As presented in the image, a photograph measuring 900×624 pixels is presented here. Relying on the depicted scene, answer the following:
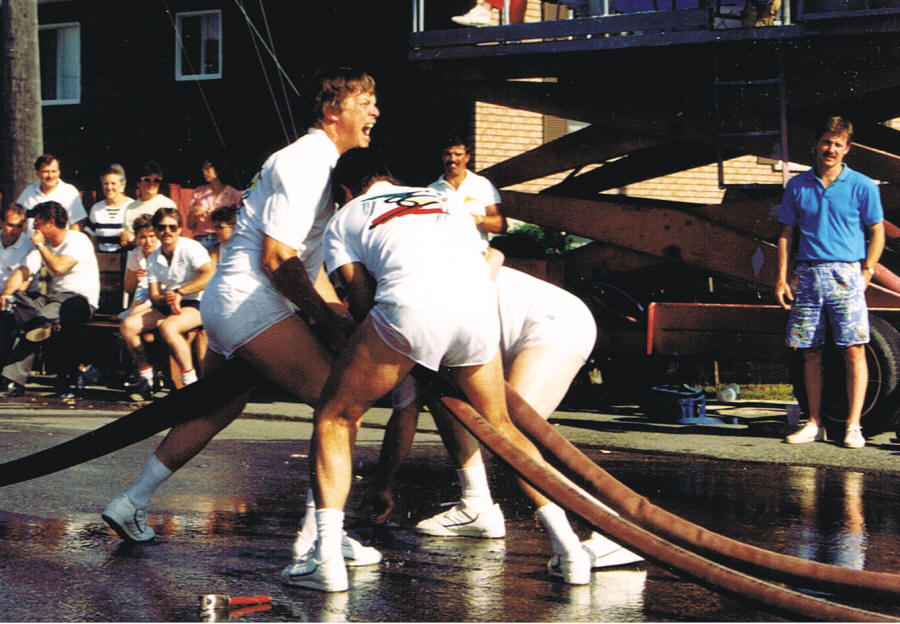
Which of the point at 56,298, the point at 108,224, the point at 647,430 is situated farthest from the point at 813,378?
the point at 108,224

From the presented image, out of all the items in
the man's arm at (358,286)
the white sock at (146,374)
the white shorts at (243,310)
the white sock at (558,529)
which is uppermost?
the man's arm at (358,286)

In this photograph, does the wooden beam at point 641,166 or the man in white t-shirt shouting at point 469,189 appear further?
the wooden beam at point 641,166

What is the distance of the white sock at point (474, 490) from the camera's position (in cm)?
599

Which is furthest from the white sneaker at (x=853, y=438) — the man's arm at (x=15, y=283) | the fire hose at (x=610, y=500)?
the man's arm at (x=15, y=283)

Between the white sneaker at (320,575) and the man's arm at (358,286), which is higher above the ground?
the man's arm at (358,286)

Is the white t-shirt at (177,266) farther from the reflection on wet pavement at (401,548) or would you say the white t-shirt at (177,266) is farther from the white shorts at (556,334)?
the white shorts at (556,334)

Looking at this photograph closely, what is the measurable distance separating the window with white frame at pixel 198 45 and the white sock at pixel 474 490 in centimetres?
1608

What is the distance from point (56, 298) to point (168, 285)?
1.58 m

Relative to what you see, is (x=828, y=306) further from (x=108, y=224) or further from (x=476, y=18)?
(x=108, y=224)

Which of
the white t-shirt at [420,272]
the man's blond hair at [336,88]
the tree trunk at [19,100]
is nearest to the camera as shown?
the white t-shirt at [420,272]

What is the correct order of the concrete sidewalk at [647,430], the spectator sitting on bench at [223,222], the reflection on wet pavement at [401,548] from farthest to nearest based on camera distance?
the spectator sitting on bench at [223,222]
the concrete sidewalk at [647,430]
the reflection on wet pavement at [401,548]

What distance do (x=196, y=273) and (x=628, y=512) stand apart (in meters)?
7.80

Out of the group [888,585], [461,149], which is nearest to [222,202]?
[461,149]

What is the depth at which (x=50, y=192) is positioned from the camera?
566 inches
